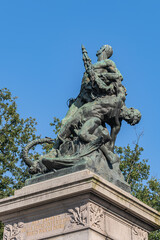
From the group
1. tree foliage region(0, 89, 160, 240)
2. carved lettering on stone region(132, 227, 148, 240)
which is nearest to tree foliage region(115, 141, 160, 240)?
tree foliage region(0, 89, 160, 240)

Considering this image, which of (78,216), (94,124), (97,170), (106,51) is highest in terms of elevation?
(106,51)

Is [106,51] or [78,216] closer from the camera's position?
[78,216]

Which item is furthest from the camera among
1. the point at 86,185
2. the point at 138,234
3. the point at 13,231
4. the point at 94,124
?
the point at 94,124

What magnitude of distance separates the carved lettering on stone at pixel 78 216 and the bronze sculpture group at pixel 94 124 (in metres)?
0.93

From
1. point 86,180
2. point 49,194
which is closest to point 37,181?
point 49,194

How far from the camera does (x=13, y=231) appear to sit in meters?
10.1

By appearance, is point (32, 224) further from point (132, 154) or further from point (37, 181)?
point (132, 154)

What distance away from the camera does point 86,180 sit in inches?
368

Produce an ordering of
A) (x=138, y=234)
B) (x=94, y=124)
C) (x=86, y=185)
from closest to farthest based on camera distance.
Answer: (x=86, y=185), (x=138, y=234), (x=94, y=124)

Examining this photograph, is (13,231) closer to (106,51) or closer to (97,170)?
(97,170)

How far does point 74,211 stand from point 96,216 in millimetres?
398

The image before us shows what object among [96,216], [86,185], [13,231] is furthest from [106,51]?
[13,231]

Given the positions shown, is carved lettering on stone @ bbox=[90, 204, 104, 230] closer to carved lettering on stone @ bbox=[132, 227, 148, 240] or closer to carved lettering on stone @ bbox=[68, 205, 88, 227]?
carved lettering on stone @ bbox=[68, 205, 88, 227]

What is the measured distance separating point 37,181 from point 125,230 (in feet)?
6.36
